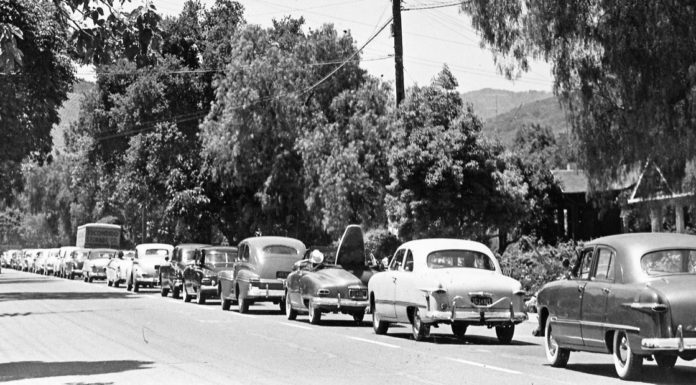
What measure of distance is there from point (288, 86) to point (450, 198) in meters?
13.6

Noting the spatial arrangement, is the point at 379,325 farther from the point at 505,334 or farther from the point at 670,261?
the point at 670,261

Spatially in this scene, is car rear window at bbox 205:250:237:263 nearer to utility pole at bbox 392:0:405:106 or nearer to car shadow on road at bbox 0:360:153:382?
utility pole at bbox 392:0:405:106

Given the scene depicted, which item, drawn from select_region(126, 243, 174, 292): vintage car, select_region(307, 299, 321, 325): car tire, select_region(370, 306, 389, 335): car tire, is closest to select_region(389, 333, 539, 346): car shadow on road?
select_region(370, 306, 389, 335): car tire

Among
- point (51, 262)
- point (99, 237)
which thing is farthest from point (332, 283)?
point (99, 237)

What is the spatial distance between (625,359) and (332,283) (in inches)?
437

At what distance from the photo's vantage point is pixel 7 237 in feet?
580

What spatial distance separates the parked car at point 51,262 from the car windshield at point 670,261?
61538mm

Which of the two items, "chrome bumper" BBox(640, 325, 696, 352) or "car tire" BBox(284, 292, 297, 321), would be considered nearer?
"chrome bumper" BBox(640, 325, 696, 352)

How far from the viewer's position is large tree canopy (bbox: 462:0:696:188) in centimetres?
2420

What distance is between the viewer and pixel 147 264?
43.8 metres

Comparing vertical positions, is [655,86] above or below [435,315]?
above

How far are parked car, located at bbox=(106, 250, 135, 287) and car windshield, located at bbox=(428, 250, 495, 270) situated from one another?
29.2 metres

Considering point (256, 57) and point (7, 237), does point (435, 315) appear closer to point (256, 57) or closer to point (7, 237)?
point (256, 57)

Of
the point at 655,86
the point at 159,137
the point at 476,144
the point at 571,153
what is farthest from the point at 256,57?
the point at 655,86
